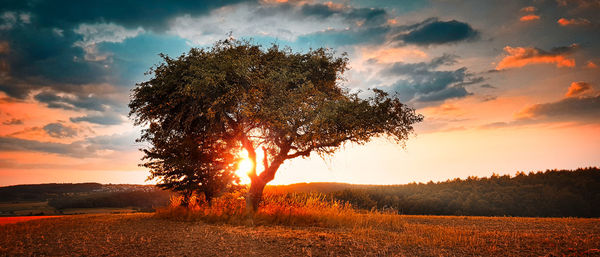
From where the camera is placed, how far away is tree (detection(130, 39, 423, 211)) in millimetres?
14023

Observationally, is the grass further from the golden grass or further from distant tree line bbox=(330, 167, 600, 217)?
distant tree line bbox=(330, 167, 600, 217)

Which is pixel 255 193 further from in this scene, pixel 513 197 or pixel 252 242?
pixel 513 197

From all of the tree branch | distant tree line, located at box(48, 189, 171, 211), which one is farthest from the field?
distant tree line, located at box(48, 189, 171, 211)

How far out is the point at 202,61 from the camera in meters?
15.1

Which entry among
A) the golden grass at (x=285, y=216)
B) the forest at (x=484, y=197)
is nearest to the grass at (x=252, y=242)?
the golden grass at (x=285, y=216)

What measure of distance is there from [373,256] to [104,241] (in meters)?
7.07

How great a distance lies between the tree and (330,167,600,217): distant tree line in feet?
34.6

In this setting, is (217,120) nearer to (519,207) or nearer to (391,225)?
(391,225)

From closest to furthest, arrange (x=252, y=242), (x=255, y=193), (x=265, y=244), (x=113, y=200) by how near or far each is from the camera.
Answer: (x=265, y=244) → (x=252, y=242) → (x=255, y=193) → (x=113, y=200)

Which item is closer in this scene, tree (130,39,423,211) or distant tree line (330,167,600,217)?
tree (130,39,423,211)

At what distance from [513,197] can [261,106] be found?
2473 centimetres

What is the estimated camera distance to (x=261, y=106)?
14211mm

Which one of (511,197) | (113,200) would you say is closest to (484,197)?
(511,197)

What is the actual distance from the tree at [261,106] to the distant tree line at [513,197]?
10545mm
